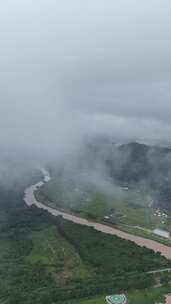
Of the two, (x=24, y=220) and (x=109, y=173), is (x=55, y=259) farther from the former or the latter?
(x=109, y=173)

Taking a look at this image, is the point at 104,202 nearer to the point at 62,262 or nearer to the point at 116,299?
the point at 62,262

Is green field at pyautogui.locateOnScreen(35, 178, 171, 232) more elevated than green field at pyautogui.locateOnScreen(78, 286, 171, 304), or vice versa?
green field at pyautogui.locateOnScreen(78, 286, 171, 304)

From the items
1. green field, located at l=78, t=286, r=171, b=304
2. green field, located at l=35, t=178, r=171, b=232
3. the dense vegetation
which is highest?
green field, located at l=78, t=286, r=171, b=304

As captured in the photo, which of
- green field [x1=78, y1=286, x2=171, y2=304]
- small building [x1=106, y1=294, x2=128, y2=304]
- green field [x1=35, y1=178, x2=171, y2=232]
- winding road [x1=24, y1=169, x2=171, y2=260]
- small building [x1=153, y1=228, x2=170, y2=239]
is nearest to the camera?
small building [x1=106, y1=294, x2=128, y2=304]

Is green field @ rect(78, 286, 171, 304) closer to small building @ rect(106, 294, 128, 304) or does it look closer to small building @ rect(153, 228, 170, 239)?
small building @ rect(106, 294, 128, 304)

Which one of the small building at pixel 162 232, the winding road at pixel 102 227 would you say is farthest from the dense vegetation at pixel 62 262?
the small building at pixel 162 232

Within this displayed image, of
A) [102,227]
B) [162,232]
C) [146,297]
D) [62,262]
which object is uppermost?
[146,297]

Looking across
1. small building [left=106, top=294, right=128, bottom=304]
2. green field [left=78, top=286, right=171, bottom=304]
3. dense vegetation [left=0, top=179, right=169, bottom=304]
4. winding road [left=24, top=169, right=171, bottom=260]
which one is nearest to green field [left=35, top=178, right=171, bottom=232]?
winding road [left=24, top=169, right=171, bottom=260]

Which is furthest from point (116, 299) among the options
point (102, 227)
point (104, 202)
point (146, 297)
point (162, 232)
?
point (104, 202)
